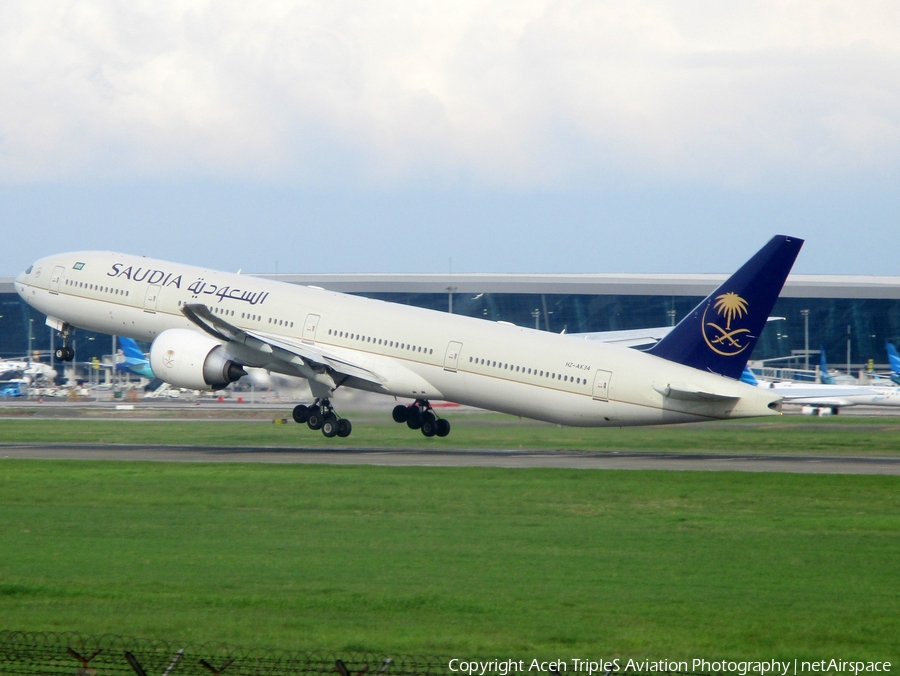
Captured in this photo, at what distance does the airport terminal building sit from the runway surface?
80.4 metres

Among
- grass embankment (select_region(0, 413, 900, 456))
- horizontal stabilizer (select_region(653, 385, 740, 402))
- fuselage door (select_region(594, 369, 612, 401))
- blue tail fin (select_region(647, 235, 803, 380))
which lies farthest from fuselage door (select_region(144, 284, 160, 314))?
blue tail fin (select_region(647, 235, 803, 380))

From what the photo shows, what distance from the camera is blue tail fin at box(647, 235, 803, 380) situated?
39.2 meters

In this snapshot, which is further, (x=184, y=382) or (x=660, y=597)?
(x=184, y=382)

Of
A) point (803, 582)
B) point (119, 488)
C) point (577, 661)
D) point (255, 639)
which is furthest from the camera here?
point (119, 488)

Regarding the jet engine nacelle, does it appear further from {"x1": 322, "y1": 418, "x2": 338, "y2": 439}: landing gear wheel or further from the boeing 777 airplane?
{"x1": 322, "y1": 418, "x2": 338, "y2": 439}: landing gear wheel

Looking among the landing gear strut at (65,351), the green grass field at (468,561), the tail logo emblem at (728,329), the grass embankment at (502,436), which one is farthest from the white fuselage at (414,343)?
the green grass field at (468,561)

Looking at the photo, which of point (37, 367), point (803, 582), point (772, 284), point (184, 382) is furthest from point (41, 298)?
point (37, 367)

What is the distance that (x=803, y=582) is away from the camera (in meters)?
20.6

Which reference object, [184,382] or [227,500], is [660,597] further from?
[184,382]

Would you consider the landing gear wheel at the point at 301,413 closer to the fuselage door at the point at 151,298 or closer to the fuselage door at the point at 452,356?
the fuselage door at the point at 452,356

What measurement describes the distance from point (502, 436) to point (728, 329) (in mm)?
13659

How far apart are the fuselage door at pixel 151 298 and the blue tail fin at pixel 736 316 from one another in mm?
21659

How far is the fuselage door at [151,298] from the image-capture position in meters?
49.1

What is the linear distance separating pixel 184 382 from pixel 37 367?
254 ft
